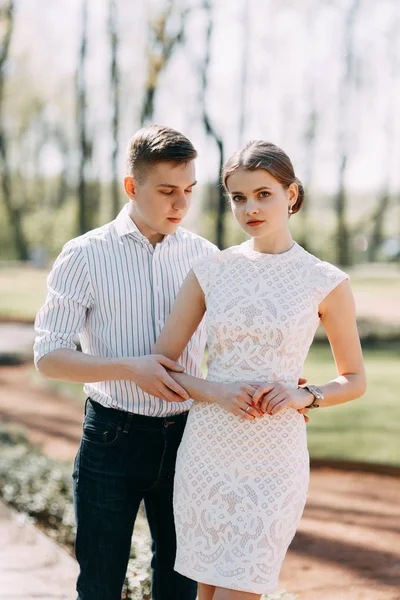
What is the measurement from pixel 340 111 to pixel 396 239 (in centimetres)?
567

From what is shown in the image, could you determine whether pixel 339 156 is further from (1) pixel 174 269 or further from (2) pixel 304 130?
(1) pixel 174 269

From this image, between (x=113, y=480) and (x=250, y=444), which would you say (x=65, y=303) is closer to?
(x=113, y=480)

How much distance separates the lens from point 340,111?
26672 millimetres

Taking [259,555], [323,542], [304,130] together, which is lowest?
[323,542]

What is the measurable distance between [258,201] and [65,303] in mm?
639

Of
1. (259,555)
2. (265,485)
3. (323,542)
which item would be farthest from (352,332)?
(323,542)

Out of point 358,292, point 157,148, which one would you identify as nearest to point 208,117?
point 358,292

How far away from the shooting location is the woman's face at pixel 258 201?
2.21 metres

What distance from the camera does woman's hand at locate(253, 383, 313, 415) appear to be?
213 centimetres

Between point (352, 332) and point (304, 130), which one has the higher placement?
point (304, 130)

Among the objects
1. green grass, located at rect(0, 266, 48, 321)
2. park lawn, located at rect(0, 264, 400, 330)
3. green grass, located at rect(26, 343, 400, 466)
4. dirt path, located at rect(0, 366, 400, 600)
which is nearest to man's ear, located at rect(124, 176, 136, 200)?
dirt path, located at rect(0, 366, 400, 600)

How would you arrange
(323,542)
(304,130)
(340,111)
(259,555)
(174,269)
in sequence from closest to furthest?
1. (259,555)
2. (174,269)
3. (323,542)
4. (340,111)
5. (304,130)

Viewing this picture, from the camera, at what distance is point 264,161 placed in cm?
220

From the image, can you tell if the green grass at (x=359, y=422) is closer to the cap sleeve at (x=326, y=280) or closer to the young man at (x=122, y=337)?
the young man at (x=122, y=337)
